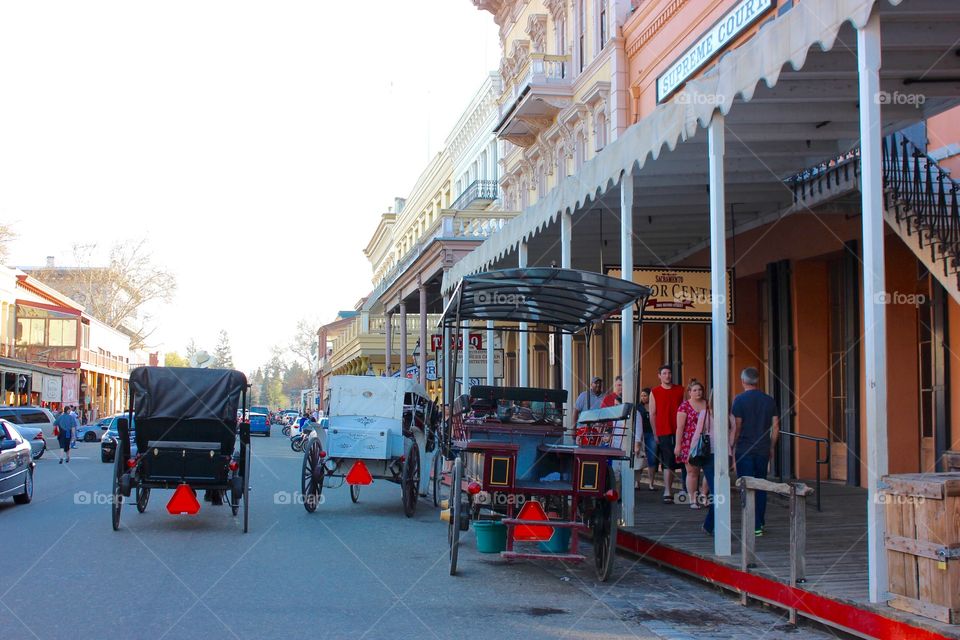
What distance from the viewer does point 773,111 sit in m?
10.1

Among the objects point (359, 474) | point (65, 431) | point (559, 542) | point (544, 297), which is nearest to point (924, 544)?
point (559, 542)

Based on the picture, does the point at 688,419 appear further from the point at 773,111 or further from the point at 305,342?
the point at 305,342

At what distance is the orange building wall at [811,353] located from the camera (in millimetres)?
16656

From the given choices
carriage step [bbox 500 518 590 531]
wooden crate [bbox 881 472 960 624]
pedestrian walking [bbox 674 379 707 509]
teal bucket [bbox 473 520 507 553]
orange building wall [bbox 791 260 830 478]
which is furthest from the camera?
orange building wall [bbox 791 260 830 478]

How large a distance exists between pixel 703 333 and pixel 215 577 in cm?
1370

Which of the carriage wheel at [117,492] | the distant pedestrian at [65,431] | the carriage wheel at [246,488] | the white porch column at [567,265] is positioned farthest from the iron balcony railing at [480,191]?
the carriage wheel at [117,492]

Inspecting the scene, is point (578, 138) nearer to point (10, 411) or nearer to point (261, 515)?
point (261, 515)

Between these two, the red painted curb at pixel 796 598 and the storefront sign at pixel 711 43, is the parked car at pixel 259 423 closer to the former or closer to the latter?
the storefront sign at pixel 711 43

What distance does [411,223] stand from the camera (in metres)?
58.3

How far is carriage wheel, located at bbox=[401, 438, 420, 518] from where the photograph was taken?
48.6ft

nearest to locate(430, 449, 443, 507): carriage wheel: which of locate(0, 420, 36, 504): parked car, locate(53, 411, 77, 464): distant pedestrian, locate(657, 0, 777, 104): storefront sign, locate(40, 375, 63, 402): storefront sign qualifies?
locate(0, 420, 36, 504): parked car

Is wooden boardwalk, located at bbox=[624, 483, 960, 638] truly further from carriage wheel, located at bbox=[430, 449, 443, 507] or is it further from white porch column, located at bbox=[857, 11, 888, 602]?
carriage wheel, located at bbox=[430, 449, 443, 507]

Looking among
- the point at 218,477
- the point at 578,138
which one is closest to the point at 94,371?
the point at 578,138

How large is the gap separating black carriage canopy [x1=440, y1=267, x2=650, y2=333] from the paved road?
2.76 m
